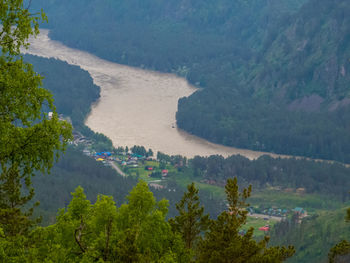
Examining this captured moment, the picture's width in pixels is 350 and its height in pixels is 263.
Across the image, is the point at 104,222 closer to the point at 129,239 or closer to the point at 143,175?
the point at 129,239

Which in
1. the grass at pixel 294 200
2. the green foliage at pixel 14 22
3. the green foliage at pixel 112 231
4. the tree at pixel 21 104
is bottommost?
the grass at pixel 294 200

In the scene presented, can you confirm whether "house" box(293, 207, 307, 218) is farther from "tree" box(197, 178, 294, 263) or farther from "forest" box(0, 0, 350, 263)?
"tree" box(197, 178, 294, 263)

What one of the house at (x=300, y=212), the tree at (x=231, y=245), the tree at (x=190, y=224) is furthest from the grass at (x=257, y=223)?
the tree at (x=231, y=245)

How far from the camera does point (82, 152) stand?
16350cm

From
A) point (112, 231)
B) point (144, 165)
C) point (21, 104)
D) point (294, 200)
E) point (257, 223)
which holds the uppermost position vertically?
point (21, 104)

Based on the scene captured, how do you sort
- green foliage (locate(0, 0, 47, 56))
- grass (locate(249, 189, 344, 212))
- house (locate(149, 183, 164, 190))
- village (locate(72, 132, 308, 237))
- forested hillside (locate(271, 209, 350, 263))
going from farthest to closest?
house (locate(149, 183, 164, 190)) < grass (locate(249, 189, 344, 212)) < village (locate(72, 132, 308, 237)) < forested hillside (locate(271, 209, 350, 263)) < green foliage (locate(0, 0, 47, 56))

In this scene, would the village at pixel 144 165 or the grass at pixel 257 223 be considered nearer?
the grass at pixel 257 223

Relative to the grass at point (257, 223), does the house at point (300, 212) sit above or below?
above

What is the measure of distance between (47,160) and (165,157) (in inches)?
5319

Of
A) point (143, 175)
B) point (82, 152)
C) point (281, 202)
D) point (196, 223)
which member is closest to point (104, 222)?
point (196, 223)

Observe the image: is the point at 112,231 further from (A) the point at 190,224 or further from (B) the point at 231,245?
(A) the point at 190,224

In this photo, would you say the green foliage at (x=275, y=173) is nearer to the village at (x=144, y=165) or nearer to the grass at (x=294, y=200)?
the grass at (x=294, y=200)

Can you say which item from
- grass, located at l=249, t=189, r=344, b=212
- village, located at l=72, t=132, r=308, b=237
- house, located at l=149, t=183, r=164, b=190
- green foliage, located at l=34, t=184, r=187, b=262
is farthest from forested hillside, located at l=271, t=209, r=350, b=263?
green foliage, located at l=34, t=184, r=187, b=262

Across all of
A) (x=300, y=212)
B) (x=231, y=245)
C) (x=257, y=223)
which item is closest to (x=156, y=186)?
(x=257, y=223)
